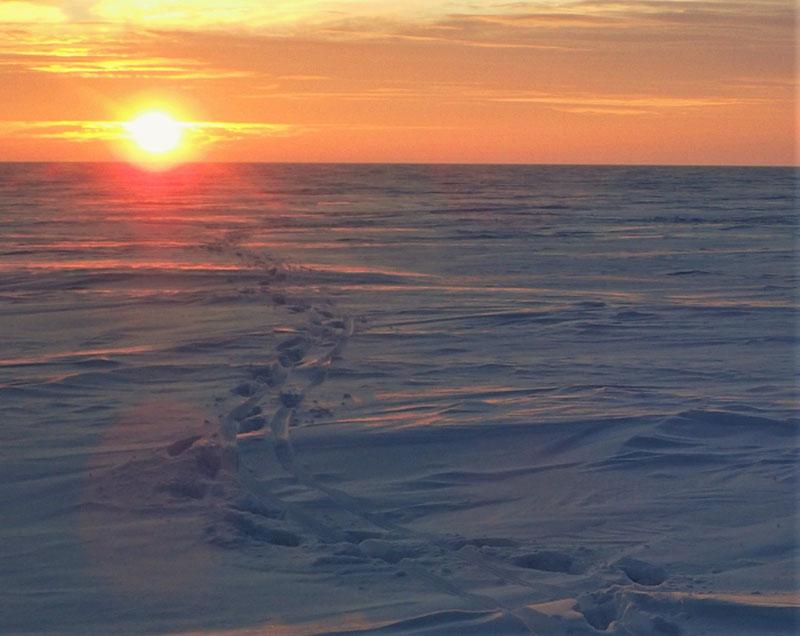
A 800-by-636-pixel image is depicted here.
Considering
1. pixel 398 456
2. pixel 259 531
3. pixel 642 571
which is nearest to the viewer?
pixel 642 571

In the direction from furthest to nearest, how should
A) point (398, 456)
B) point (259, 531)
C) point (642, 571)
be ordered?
point (398, 456) < point (259, 531) < point (642, 571)

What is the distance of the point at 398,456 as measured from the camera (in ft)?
21.9

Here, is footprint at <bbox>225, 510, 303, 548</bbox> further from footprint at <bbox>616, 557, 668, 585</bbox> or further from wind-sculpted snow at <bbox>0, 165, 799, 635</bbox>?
footprint at <bbox>616, 557, 668, 585</bbox>

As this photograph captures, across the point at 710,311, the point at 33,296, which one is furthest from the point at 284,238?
the point at 710,311

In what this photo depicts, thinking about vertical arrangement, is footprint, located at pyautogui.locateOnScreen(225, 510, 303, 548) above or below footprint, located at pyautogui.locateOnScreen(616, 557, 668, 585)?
above

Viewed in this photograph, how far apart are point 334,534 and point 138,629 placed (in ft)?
4.13

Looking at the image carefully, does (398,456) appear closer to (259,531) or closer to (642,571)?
(259,531)

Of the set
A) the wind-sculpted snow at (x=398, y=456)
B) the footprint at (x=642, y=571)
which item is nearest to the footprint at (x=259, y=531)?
the wind-sculpted snow at (x=398, y=456)

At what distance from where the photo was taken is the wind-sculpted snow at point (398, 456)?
4.65 metres

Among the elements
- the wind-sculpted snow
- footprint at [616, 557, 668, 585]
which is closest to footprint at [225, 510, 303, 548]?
the wind-sculpted snow

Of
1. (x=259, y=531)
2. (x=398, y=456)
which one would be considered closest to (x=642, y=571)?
(x=259, y=531)

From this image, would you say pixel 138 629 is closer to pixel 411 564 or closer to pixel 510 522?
pixel 411 564

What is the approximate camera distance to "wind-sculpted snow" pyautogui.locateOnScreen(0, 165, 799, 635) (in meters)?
4.65

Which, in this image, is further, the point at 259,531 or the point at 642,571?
the point at 259,531
